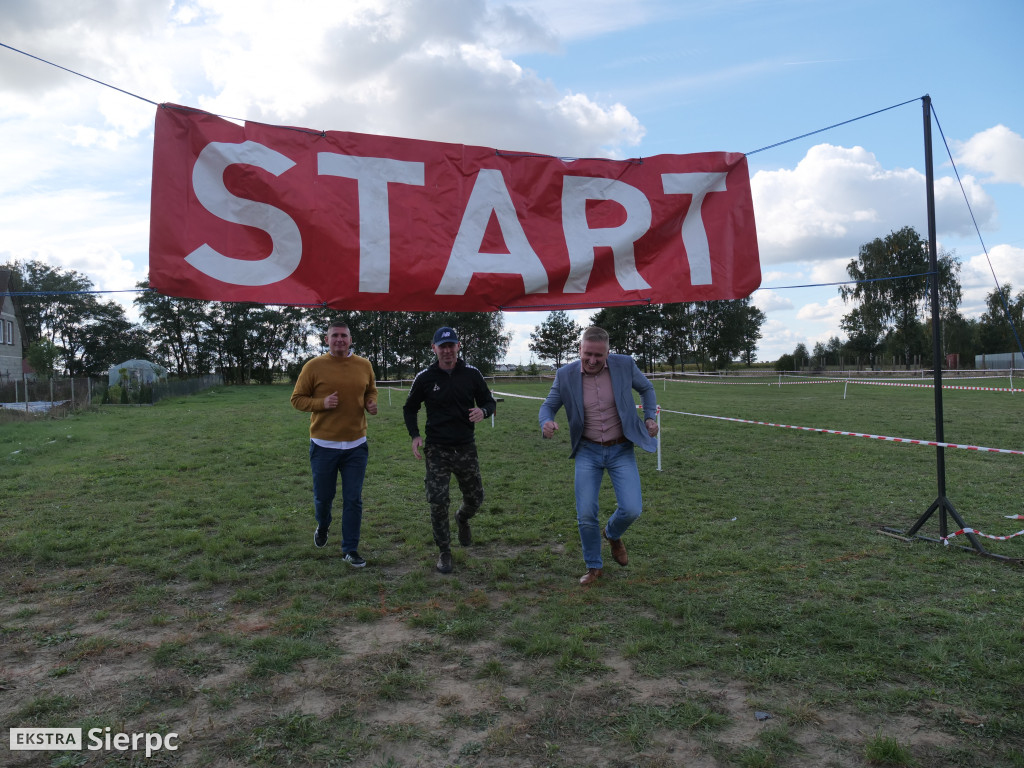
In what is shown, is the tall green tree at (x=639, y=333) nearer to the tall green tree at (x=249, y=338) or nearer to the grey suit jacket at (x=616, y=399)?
the tall green tree at (x=249, y=338)

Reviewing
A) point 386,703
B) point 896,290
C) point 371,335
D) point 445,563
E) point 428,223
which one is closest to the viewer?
point 386,703

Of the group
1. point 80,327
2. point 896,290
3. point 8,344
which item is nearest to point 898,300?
point 896,290

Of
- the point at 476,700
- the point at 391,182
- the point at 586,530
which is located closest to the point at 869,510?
the point at 586,530

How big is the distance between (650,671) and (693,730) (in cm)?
57

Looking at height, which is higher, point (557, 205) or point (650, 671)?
point (557, 205)

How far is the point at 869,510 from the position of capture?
740 centimetres

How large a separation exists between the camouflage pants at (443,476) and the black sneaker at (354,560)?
70 centimetres

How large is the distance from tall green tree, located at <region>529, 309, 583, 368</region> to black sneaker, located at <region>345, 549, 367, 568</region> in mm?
76255

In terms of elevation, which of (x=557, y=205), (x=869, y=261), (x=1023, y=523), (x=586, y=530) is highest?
(x=869, y=261)

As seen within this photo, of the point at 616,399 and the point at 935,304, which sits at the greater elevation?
the point at 935,304

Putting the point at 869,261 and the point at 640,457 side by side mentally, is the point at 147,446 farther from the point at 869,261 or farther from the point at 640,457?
the point at 869,261

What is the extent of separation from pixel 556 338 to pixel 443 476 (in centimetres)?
7793

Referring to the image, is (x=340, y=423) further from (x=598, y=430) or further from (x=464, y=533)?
(x=598, y=430)

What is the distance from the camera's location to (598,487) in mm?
5020
